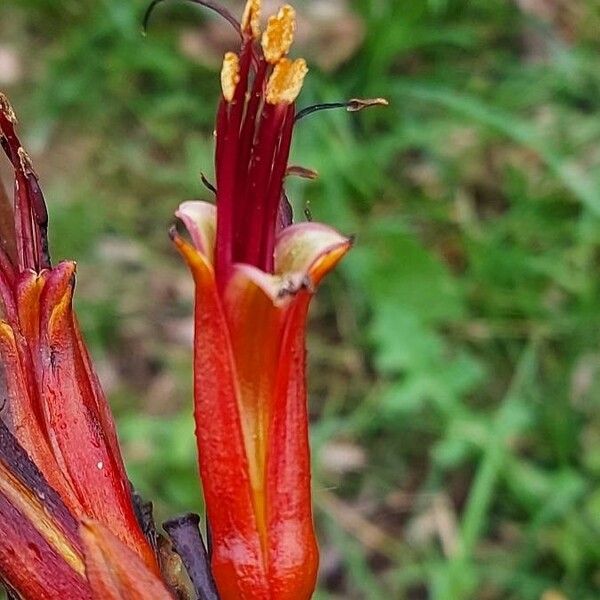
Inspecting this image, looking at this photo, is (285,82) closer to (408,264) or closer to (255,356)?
(255,356)

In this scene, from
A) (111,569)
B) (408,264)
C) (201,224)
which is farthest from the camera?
(408,264)

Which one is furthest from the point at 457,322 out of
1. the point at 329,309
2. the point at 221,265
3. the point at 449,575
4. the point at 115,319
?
the point at 221,265

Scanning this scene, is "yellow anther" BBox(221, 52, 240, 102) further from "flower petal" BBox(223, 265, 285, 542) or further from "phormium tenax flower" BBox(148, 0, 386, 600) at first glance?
"flower petal" BBox(223, 265, 285, 542)

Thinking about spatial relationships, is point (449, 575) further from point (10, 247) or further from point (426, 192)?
point (10, 247)

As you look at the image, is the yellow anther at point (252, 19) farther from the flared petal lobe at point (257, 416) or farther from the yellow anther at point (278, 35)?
the flared petal lobe at point (257, 416)

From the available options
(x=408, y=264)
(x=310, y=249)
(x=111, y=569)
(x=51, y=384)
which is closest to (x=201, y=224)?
(x=310, y=249)

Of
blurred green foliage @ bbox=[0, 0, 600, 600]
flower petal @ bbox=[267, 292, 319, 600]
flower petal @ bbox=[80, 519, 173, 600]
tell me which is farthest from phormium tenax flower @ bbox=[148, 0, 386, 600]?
blurred green foliage @ bbox=[0, 0, 600, 600]
